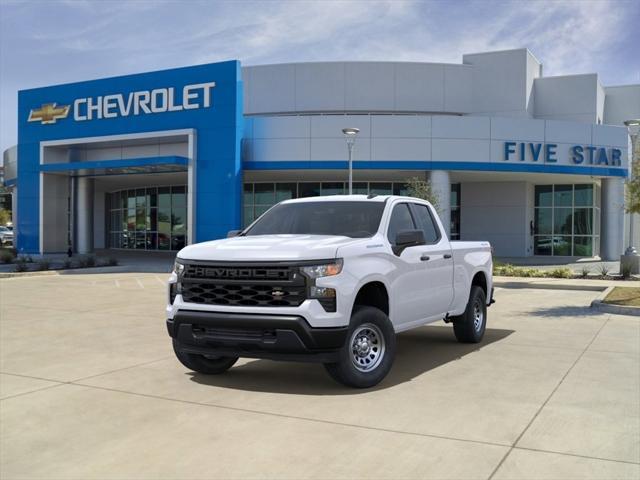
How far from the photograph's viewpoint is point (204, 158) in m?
28.2

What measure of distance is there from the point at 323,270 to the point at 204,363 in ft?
6.17

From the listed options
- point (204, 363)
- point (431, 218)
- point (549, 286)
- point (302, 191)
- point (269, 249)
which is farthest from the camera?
point (302, 191)

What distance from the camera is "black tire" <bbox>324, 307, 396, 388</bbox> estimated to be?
20.9 feet

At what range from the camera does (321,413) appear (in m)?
5.72

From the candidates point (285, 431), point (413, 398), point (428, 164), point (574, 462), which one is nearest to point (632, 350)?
point (413, 398)

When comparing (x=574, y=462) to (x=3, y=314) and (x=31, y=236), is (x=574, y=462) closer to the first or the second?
(x=3, y=314)

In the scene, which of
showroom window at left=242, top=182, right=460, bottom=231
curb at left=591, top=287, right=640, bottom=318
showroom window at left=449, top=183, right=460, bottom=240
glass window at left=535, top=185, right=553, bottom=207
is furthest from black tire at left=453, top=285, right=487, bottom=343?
glass window at left=535, top=185, right=553, bottom=207

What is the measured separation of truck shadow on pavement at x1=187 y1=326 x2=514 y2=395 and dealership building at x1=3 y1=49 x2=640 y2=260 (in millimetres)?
19214

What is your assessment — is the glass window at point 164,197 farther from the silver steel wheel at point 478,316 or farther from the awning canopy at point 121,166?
the silver steel wheel at point 478,316

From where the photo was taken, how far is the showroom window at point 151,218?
3913cm

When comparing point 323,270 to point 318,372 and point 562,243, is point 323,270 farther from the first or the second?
point 562,243

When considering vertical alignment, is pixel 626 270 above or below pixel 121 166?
below

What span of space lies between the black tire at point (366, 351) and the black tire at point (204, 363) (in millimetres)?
1379

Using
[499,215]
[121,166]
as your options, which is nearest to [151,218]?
[121,166]
